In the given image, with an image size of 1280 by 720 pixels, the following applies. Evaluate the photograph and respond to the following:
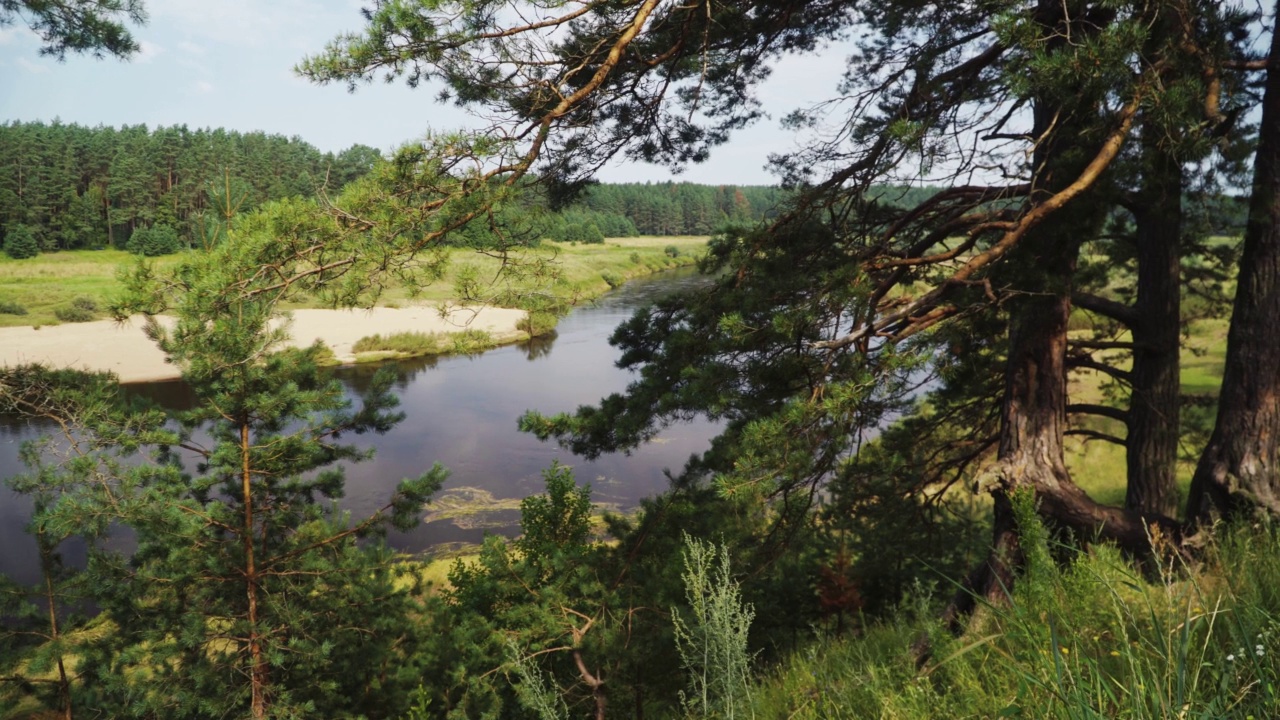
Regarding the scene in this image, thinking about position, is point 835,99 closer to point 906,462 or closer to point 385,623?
point 906,462

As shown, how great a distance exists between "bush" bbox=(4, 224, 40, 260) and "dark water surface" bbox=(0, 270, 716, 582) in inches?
473

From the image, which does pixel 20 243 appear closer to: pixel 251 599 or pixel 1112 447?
pixel 251 599

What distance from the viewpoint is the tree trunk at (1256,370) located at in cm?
435

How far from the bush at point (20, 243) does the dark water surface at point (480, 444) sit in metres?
12.0

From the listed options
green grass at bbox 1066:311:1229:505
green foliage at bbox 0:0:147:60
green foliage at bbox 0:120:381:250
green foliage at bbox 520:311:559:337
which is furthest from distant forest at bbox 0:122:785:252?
green foliage at bbox 520:311:559:337

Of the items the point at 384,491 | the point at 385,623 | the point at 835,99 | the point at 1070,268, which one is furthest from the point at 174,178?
the point at 1070,268

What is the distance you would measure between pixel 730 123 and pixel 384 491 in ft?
32.6

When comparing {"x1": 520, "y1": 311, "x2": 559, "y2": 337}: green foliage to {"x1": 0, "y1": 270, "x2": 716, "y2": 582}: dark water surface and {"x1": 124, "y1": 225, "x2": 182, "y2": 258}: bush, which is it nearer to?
{"x1": 124, "y1": 225, "x2": 182, "y2": 258}: bush

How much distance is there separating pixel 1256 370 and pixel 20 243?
32653mm

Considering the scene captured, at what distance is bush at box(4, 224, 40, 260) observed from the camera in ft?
82.2

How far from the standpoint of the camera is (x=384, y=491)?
44.7 feet

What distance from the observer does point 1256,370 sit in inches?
175

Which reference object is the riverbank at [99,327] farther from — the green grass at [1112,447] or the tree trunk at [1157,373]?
the tree trunk at [1157,373]

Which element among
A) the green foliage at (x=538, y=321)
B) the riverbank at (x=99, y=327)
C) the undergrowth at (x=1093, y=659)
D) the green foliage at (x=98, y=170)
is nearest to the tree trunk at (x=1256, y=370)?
the undergrowth at (x=1093, y=659)
